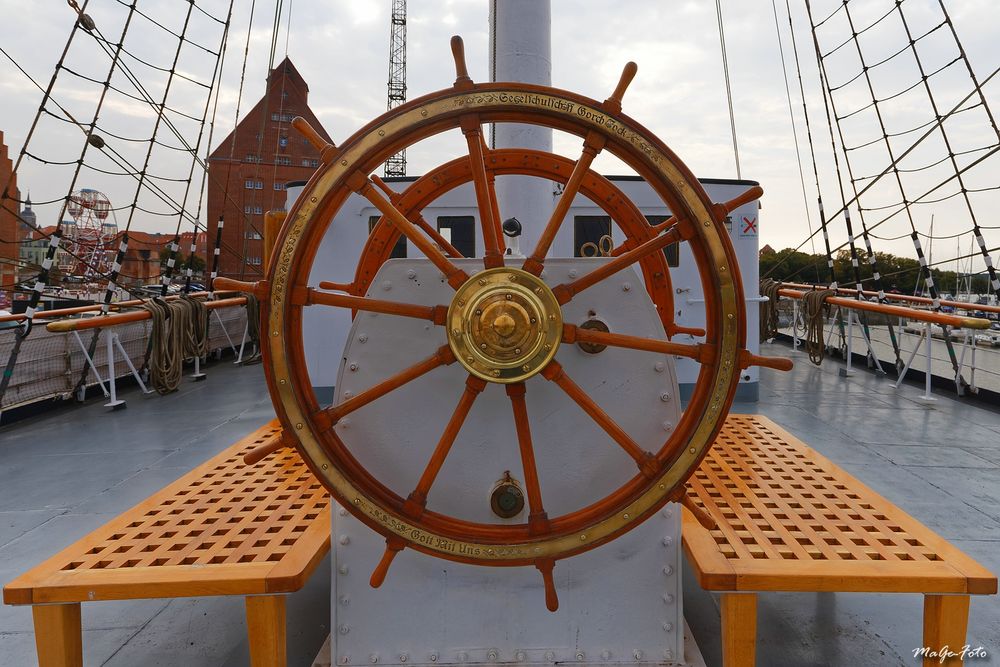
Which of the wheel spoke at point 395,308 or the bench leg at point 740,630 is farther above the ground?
the wheel spoke at point 395,308

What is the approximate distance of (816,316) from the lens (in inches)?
190

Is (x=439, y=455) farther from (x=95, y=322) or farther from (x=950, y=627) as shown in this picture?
(x=95, y=322)

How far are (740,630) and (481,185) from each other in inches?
42.3

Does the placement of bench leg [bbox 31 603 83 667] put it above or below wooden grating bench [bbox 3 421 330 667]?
below

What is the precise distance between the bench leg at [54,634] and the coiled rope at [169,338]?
3231 millimetres

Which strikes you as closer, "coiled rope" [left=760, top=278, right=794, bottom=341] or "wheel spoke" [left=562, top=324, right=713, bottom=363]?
"wheel spoke" [left=562, top=324, right=713, bottom=363]

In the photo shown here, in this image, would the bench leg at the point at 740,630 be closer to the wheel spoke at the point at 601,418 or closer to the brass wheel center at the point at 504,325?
the wheel spoke at the point at 601,418

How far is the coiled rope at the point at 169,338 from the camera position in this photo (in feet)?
13.2

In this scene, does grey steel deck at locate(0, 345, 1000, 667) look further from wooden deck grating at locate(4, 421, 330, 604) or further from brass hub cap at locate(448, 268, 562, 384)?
brass hub cap at locate(448, 268, 562, 384)

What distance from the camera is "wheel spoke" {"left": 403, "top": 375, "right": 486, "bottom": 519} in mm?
1127

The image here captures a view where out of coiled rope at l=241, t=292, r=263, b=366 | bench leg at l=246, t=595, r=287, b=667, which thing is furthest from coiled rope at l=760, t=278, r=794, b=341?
bench leg at l=246, t=595, r=287, b=667

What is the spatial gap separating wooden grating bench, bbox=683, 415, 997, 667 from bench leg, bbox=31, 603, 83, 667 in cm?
132

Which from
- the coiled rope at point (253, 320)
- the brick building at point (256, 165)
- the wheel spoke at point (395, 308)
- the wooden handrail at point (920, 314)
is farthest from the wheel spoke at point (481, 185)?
the brick building at point (256, 165)

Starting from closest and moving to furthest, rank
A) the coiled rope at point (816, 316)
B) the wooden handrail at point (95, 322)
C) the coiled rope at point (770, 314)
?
the wooden handrail at point (95, 322), the coiled rope at point (816, 316), the coiled rope at point (770, 314)
